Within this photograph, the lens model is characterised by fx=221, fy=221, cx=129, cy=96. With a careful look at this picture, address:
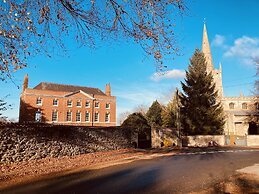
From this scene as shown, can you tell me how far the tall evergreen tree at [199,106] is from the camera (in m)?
33.5

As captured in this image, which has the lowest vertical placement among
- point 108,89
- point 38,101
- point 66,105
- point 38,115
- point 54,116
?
point 54,116

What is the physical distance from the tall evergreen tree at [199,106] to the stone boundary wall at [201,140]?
1011 mm

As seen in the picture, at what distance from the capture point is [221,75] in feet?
236

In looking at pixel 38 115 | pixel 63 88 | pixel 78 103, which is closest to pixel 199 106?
pixel 78 103

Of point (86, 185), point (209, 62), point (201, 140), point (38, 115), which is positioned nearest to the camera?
point (86, 185)

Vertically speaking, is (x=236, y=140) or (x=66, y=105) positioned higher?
(x=66, y=105)

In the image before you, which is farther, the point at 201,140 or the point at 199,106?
the point at 199,106

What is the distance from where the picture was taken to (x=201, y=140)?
32.4 metres

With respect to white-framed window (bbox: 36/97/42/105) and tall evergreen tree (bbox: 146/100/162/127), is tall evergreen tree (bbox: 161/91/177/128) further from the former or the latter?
white-framed window (bbox: 36/97/42/105)

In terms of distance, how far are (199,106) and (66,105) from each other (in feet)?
100

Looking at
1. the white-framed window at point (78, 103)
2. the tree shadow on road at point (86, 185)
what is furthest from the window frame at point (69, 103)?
the tree shadow on road at point (86, 185)

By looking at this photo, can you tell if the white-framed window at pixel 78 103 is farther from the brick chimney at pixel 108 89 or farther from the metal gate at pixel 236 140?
the metal gate at pixel 236 140

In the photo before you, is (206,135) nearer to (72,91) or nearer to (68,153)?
(68,153)

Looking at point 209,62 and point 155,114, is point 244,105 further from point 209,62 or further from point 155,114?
point 155,114
